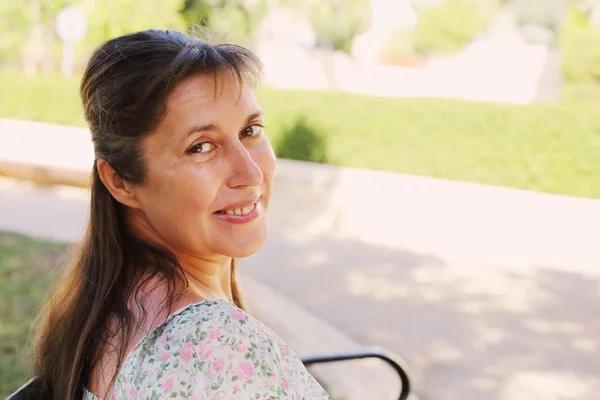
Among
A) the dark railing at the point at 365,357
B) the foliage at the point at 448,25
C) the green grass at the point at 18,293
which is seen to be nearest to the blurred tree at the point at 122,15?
the green grass at the point at 18,293

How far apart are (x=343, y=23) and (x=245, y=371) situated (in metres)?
41.3

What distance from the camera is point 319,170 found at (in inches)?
385

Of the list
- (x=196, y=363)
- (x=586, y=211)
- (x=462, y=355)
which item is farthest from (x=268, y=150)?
(x=586, y=211)

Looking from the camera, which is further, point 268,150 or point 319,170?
point 319,170

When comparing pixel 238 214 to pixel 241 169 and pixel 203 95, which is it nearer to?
pixel 241 169

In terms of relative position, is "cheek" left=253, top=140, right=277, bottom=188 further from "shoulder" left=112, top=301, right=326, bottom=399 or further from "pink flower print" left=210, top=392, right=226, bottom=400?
"pink flower print" left=210, top=392, right=226, bottom=400

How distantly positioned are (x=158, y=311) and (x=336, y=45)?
142 feet

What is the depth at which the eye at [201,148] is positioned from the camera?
4.57ft

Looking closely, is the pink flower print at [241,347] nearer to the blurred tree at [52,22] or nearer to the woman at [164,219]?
the woman at [164,219]

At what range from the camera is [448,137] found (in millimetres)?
10398

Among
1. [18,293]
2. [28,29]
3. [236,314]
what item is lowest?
[28,29]

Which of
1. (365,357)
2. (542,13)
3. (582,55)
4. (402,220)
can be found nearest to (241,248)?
(365,357)

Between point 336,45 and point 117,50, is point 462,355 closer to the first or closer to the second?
point 117,50

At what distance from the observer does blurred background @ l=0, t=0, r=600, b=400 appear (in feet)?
16.3
